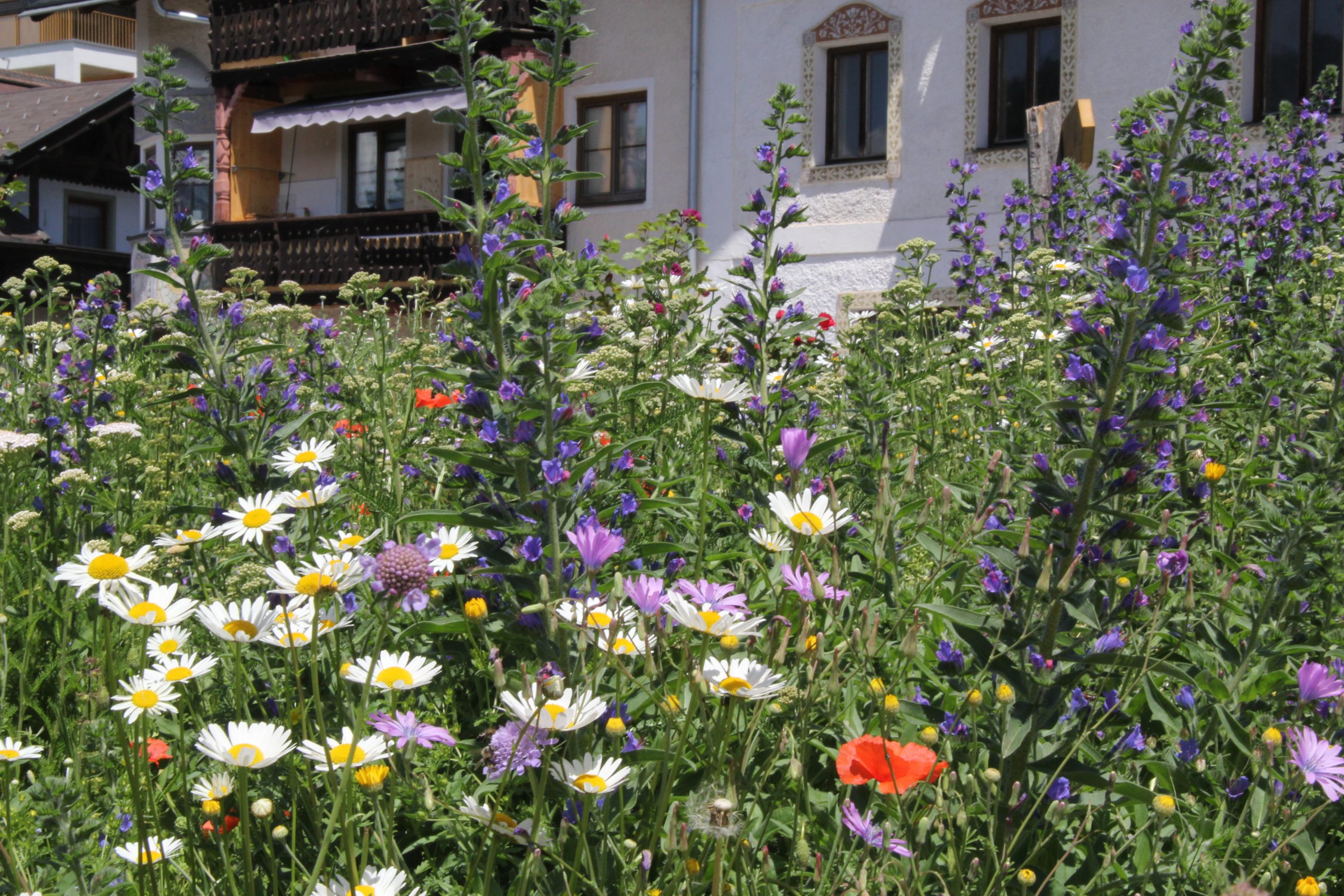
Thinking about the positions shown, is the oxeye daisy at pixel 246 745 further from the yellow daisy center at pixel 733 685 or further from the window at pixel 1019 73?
the window at pixel 1019 73

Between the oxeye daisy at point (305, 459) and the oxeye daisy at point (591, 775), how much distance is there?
1.15m

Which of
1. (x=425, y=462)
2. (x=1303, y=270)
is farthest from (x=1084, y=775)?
(x=1303, y=270)

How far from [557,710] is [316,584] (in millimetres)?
333

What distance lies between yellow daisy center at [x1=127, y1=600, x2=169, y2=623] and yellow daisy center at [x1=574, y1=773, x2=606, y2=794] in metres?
0.57

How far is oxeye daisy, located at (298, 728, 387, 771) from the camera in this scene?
142cm

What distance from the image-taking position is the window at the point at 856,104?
13312 mm

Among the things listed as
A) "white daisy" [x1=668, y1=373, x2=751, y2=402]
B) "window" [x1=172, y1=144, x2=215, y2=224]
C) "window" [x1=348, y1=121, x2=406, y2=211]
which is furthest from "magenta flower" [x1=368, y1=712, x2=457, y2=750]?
"window" [x1=172, y1=144, x2=215, y2=224]

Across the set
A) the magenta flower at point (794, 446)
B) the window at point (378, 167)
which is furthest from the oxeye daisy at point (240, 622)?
the window at point (378, 167)

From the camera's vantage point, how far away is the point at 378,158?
1795 cm

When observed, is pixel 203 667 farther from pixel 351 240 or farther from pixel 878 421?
pixel 351 240

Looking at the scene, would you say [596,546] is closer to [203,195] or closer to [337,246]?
[337,246]

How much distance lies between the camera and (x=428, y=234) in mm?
15906

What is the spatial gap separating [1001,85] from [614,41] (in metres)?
5.04

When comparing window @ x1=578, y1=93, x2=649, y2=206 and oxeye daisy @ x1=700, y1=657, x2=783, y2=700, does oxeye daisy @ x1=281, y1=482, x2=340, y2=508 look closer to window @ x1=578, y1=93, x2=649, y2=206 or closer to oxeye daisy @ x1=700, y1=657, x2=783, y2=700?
oxeye daisy @ x1=700, y1=657, x2=783, y2=700
